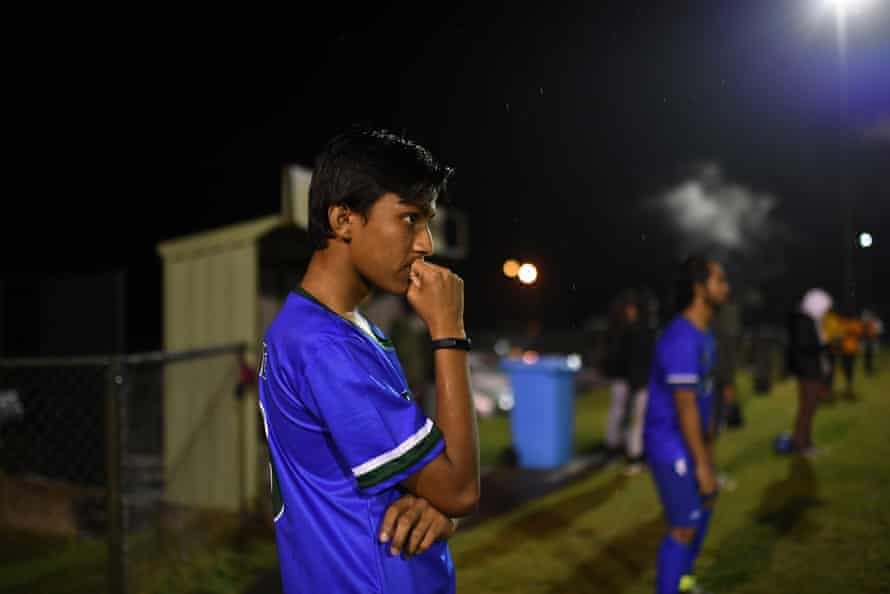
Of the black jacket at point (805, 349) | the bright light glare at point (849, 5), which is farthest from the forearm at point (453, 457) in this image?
the black jacket at point (805, 349)

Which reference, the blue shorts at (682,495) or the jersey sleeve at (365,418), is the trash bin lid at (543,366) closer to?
the blue shorts at (682,495)

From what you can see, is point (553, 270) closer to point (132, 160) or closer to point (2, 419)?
point (2, 419)

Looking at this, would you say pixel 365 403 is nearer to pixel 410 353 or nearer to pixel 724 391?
pixel 724 391

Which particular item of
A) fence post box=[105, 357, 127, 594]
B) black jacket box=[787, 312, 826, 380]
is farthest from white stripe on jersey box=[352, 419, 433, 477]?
black jacket box=[787, 312, 826, 380]

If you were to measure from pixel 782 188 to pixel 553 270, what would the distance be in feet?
29.1

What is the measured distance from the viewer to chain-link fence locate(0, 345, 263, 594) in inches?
263

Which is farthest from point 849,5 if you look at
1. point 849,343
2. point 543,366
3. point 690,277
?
point 849,343

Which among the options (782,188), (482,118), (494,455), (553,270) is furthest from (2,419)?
(782,188)

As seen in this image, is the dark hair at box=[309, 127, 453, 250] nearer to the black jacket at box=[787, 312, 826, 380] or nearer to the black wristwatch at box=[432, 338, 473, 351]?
the black wristwatch at box=[432, 338, 473, 351]

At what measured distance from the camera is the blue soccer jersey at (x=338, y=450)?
1496mm

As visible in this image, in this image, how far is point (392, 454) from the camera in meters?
1.50

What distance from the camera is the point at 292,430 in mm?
1624

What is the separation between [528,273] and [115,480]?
358 centimetres

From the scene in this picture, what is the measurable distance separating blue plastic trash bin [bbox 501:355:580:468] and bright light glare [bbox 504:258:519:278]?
22.4 ft
